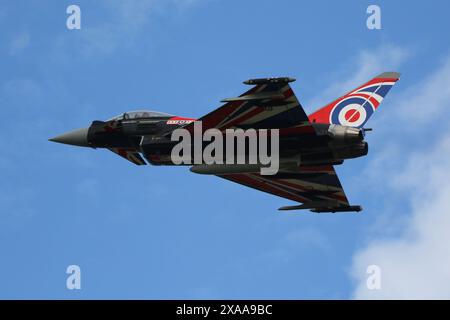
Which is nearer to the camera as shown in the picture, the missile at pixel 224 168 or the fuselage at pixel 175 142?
the fuselage at pixel 175 142

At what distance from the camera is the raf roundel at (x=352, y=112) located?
50531 millimetres

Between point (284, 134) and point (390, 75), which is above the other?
point (390, 75)

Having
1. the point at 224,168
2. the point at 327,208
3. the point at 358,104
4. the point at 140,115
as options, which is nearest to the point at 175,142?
the point at 224,168

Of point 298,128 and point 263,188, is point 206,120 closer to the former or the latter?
point 298,128

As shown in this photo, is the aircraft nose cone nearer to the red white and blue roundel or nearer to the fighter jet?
the fighter jet

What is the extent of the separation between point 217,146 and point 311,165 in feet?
15.4

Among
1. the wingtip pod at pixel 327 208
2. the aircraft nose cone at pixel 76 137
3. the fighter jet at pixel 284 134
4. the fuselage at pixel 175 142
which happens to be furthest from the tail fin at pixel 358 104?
the aircraft nose cone at pixel 76 137

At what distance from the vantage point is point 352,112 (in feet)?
167

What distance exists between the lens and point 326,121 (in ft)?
166

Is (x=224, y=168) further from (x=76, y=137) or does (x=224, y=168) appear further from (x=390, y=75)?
(x=390, y=75)

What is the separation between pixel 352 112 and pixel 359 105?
0.68 meters

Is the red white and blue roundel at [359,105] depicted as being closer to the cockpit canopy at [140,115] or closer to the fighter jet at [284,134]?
the fighter jet at [284,134]
